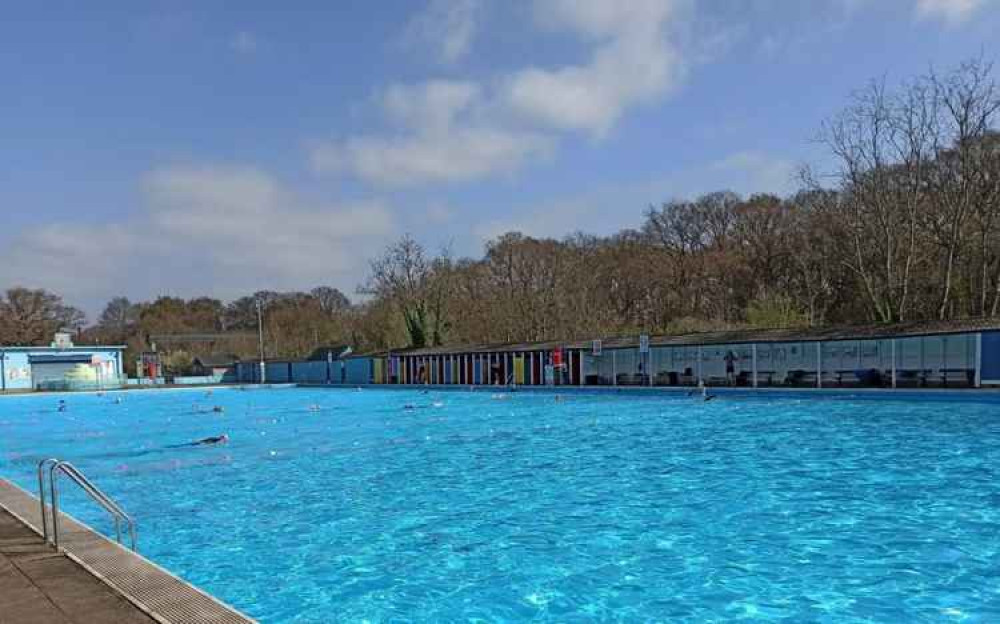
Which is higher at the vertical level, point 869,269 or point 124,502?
point 869,269

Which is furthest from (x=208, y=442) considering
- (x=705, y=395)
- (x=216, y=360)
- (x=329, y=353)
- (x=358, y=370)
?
(x=216, y=360)

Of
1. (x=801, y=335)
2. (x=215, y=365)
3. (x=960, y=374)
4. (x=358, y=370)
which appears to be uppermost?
(x=801, y=335)

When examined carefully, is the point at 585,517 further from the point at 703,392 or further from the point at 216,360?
the point at 216,360

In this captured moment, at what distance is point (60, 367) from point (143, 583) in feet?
174

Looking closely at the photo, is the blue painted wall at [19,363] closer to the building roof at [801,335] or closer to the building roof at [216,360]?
the building roof at [216,360]

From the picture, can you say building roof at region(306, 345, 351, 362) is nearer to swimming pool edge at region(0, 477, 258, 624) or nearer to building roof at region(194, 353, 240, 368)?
building roof at region(194, 353, 240, 368)

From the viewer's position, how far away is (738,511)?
8227mm

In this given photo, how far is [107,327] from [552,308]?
5736 centimetres

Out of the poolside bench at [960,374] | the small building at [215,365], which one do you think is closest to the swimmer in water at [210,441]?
the poolside bench at [960,374]

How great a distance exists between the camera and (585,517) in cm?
815

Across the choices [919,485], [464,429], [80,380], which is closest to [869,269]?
[464,429]

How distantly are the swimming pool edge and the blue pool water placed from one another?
4.01 ft

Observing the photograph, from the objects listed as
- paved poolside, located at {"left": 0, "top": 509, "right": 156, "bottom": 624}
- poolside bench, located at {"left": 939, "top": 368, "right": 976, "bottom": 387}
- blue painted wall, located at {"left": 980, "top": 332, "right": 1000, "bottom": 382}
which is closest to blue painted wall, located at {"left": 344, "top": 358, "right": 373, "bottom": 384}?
poolside bench, located at {"left": 939, "top": 368, "right": 976, "bottom": 387}

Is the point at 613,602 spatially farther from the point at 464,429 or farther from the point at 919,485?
the point at 464,429
